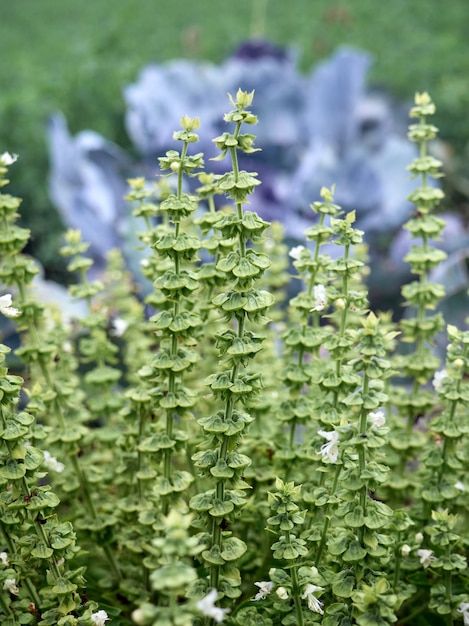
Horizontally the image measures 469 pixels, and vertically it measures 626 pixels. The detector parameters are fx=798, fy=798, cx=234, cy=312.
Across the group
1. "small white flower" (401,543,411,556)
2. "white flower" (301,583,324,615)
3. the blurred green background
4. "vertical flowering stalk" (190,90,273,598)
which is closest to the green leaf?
"vertical flowering stalk" (190,90,273,598)

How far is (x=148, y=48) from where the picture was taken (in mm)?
4523

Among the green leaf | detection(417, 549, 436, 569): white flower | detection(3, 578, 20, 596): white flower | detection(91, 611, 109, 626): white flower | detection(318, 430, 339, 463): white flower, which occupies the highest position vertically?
detection(318, 430, 339, 463): white flower

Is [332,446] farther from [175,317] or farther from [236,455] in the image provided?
[175,317]

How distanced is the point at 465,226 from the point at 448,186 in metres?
0.27

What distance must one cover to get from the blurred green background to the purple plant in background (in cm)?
18

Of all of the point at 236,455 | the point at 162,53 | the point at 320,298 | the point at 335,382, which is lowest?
the point at 236,455

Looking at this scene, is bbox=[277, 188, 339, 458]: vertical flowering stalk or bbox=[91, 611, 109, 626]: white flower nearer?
bbox=[91, 611, 109, 626]: white flower

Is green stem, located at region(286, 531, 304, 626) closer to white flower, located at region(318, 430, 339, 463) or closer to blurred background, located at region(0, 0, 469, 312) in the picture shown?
white flower, located at region(318, 430, 339, 463)

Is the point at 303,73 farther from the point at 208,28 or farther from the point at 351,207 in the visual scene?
the point at 351,207

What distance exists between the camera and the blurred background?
3309 mm

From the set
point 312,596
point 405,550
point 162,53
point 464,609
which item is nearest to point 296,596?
point 312,596

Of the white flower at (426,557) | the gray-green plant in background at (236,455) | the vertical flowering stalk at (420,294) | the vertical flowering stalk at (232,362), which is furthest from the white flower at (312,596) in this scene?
the vertical flowering stalk at (420,294)

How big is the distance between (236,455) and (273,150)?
2.28 meters

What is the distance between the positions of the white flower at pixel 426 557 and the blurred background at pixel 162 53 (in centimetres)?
212
